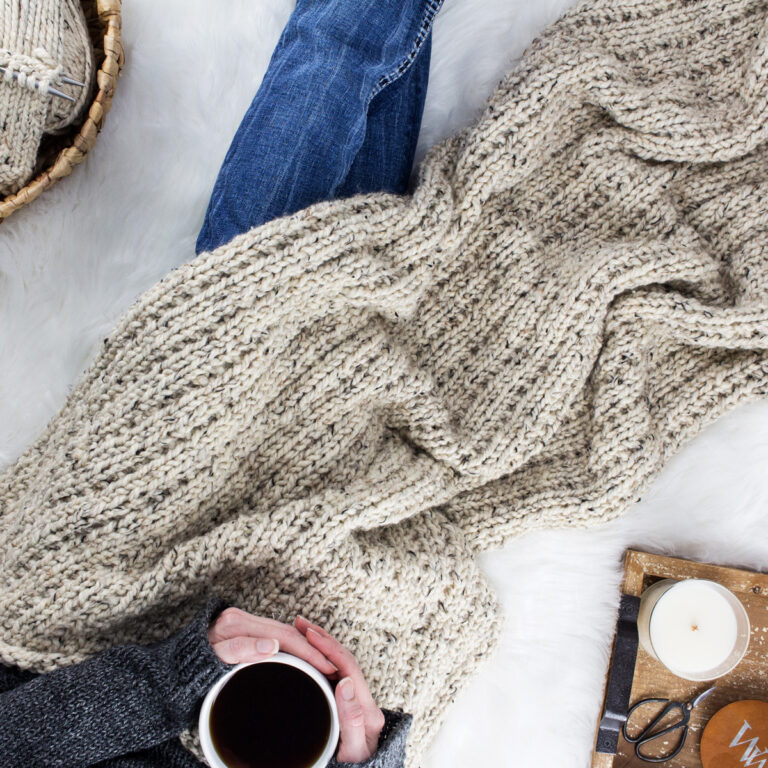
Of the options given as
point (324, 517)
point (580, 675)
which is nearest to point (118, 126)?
point (324, 517)

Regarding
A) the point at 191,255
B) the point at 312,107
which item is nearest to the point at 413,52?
the point at 312,107

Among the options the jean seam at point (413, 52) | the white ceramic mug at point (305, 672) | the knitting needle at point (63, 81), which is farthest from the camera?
the jean seam at point (413, 52)

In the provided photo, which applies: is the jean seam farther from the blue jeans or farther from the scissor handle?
the scissor handle

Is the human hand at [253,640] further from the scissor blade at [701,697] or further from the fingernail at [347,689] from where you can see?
the scissor blade at [701,697]

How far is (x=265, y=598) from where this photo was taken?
705 mm

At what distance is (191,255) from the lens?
857mm

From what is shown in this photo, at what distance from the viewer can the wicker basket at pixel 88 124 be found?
77cm

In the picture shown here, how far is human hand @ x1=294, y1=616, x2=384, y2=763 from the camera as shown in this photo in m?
0.60

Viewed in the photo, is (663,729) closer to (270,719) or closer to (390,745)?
(390,745)

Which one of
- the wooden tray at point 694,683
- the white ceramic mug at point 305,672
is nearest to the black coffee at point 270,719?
the white ceramic mug at point 305,672

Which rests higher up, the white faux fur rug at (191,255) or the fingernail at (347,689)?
the white faux fur rug at (191,255)

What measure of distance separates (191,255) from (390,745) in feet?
2.02

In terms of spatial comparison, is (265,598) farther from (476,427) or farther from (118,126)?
(118,126)

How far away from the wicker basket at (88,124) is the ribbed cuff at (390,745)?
691 millimetres
